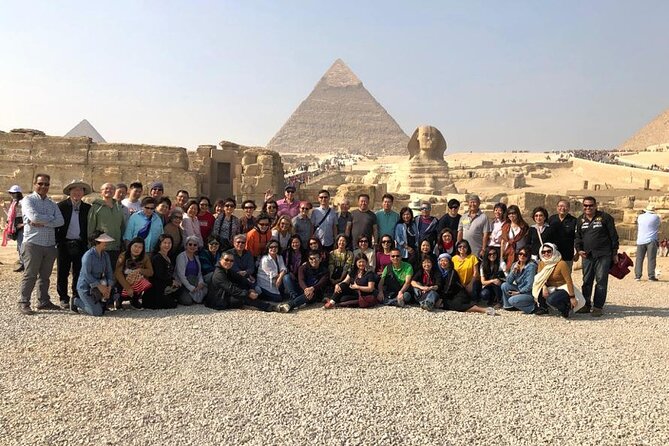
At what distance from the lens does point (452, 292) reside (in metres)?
5.63

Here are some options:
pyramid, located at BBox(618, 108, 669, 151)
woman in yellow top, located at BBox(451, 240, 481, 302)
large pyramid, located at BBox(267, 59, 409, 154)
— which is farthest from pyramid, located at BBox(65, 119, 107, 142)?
woman in yellow top, located at BBox(451, 240, 481, 302)

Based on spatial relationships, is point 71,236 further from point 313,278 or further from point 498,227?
point 498,227

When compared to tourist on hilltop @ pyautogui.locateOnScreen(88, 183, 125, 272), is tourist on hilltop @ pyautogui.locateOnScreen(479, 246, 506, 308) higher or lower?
lower

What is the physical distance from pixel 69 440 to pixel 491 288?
434 cm

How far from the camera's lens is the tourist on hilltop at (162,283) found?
5.26 metres

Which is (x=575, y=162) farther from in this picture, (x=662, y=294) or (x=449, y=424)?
(x=449, y=424)

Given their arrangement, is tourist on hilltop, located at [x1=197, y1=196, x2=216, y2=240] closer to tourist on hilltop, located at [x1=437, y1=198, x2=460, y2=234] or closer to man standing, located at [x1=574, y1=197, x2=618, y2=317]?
tourist on hilltop, located at [x1=437, y1=198, x2=460, y2=234]

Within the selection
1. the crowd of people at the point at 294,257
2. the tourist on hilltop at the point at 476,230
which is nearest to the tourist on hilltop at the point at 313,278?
the crowd of people at the point at 294,257

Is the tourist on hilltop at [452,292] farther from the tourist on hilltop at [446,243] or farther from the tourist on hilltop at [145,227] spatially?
the tourist on hilltop at [145,227]

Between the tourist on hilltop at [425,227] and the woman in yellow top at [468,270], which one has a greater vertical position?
the tourist on hilltop at [425,227]

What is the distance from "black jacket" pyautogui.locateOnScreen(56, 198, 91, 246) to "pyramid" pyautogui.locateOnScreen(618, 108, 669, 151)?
99.3m

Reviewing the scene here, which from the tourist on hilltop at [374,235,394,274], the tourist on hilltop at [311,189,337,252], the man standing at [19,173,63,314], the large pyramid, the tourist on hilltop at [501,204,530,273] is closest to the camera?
the man standing at [19,173,63,314]

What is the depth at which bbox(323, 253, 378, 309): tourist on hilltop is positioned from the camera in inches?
217

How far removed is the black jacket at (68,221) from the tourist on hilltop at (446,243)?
12.5ft
